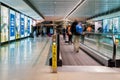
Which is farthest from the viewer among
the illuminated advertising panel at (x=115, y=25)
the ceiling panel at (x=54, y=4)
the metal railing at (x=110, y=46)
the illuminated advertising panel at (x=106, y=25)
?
the ceiling panel at (x=54, y=4)

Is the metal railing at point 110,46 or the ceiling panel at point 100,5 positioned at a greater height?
the ceiling panel at point 100,5

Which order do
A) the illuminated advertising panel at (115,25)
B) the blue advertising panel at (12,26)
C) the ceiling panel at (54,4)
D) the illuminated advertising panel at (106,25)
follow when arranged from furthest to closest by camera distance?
the blue advertising panel at (12,26) → the ceiling panel at (54,4) → the illuminated advertising panel at (106,25) → the illuminated advertising panel at (115,25)

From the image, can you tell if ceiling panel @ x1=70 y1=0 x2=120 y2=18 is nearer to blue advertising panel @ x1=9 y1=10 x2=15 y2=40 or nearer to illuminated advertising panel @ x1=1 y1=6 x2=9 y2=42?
illuminated advertising panel @ x1=1 y1=6 x2=9 y2=42

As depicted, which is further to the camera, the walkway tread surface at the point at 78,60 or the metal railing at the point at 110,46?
the walkway tread surface at the point at 78,60

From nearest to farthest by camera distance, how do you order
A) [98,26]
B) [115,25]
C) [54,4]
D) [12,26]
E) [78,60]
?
1. [78,60]
2. [115,25]
3. [98,26]
4. [54,4]
5. [12,26]

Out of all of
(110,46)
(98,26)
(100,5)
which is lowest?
(110,46)

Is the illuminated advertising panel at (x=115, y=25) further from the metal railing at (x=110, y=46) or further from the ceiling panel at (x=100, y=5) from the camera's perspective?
the metal railing at (x=110, y=46)

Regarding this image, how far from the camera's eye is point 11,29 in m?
24.9

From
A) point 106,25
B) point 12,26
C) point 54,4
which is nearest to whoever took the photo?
point 106,25

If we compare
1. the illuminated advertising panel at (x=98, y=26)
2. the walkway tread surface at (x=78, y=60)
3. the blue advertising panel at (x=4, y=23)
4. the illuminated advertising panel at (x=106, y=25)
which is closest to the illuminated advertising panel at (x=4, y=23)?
the blue advertising panel at (x=4, y=23)

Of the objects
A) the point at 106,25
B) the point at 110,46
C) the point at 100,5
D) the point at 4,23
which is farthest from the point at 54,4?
the point at 110,46

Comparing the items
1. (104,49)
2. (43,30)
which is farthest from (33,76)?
(43,30)

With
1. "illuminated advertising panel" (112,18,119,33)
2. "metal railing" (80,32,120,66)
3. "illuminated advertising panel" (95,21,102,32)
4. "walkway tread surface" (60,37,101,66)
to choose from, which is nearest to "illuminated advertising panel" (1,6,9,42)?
"illuminated advertising panel" (95,21,102,32)

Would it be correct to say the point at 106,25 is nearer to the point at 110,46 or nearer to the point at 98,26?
the point at 98,26
